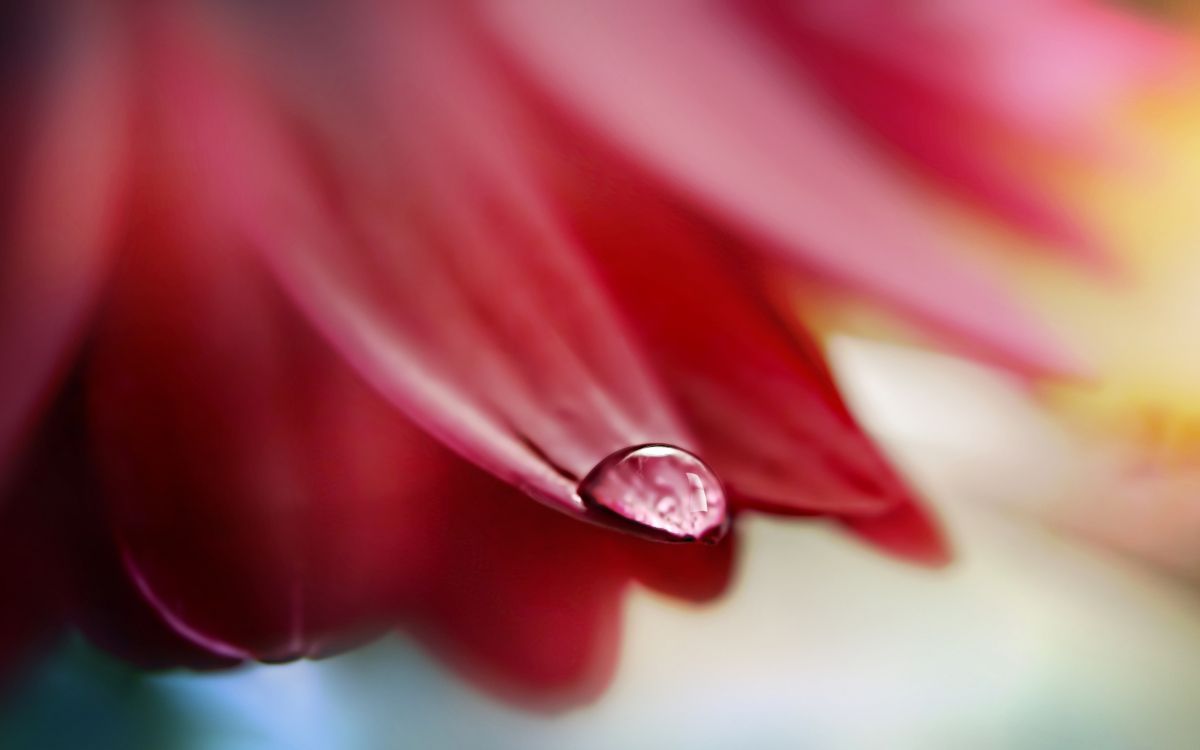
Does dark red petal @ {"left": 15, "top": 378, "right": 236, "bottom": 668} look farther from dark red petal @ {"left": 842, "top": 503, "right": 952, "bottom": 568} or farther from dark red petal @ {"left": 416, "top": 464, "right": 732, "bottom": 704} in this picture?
dark red petal @ {"left": 842, "top": 503, "right": 952, "bottom": 568}

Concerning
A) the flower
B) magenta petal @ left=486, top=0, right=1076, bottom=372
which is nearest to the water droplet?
the flower

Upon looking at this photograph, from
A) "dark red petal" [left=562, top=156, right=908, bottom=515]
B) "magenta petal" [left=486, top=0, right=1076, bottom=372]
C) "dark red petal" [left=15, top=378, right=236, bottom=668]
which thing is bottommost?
"dark red petal" [left=15, top=378, right=236, bottom=668]

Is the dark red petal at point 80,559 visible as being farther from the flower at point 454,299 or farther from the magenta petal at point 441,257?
the magenta petal at point 441,257

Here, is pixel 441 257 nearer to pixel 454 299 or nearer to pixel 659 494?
pixel 454 299

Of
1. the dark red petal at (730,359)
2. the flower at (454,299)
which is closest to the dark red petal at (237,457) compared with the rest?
the flower at (454,299)

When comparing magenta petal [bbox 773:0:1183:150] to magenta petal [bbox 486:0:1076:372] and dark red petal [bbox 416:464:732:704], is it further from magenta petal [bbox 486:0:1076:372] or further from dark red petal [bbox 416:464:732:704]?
dark red petal [bbox 416:464:732:704]

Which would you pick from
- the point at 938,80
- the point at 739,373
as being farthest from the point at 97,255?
the point at 938,80

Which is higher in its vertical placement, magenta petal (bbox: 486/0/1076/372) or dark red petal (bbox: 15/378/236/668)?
magenta petal (bbox: 486/0/1076/372)
